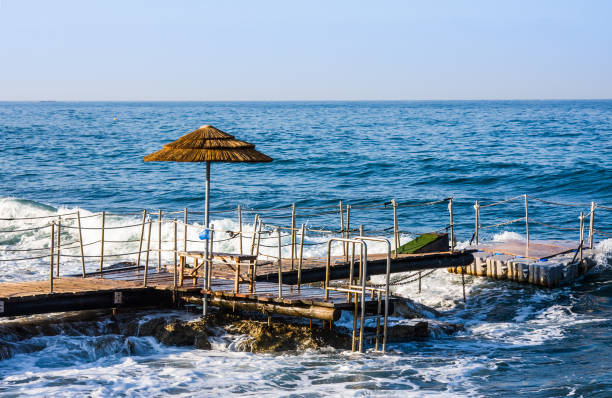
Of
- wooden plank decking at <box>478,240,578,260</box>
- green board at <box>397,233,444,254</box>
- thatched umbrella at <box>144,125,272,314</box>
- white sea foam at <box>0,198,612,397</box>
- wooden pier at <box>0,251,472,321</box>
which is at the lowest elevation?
white sea foam at <box>0,198,612,397</box>

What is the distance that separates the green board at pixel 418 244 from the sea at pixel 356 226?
0.86 metres

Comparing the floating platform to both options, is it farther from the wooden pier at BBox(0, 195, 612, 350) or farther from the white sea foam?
the white sea foam

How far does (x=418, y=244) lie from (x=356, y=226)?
10375 millimetres

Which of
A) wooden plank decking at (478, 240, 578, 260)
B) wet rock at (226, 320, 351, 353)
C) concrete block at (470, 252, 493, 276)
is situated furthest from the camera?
wooden plank decking at (478, 240, 578, 260)

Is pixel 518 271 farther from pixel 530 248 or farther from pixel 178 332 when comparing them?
pixel 178 332

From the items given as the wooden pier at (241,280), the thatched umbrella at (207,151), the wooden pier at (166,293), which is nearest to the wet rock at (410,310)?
the wooden pier at (241,280)

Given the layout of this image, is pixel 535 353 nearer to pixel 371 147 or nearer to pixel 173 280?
pixel 173 280

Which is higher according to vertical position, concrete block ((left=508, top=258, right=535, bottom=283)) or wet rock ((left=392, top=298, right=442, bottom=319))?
concrete block ((left=508, top=258, right=535, bottom=283))

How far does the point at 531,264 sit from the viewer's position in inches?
768

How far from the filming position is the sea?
11.7 meters

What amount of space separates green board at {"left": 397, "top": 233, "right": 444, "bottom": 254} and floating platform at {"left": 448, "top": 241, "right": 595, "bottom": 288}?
1.74 m

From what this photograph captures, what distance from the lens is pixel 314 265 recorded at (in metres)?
16.6

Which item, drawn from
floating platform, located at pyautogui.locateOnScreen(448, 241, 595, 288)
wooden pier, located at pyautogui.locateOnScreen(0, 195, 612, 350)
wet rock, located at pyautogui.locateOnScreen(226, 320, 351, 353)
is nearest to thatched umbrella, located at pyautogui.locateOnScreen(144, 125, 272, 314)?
wooden pier, located at pyautogui.locateOnScreen(0, 195, 612, 350)

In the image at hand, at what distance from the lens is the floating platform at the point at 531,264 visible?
19.3 meters
